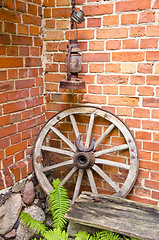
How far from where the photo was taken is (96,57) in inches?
85.4

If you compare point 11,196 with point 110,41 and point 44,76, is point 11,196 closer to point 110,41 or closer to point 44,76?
point 44,76

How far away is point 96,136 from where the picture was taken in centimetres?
229

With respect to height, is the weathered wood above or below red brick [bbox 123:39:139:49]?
below

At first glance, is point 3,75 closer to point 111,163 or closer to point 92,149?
point 92,149

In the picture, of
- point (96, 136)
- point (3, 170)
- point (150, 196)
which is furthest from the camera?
point (96, 136)

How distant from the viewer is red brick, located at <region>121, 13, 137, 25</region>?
1996 millimetres

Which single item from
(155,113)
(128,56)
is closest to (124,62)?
(128,56)

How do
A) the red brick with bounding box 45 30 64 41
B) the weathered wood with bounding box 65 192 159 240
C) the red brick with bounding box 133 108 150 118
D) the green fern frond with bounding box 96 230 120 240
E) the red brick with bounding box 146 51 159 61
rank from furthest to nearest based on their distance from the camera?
the red brick with bounding box 45 30 64 41 → the red brick with bounding box 133 108 150 118 → the red brick with bounding box 146 51 159 61 → the green fern frond with bounding box 96 230 120 240 → the weathered wood with bounding box 65 192 159 240

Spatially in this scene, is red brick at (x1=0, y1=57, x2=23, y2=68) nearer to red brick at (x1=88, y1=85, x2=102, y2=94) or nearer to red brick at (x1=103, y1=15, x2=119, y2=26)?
red brick at (x1=88, y1=85, x2=102, y2=94)

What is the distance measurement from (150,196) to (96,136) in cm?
69

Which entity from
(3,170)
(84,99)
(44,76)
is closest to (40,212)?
(3,170)

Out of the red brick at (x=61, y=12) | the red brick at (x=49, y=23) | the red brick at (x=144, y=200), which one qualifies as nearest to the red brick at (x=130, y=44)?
the red brick at (x=61, y=12)

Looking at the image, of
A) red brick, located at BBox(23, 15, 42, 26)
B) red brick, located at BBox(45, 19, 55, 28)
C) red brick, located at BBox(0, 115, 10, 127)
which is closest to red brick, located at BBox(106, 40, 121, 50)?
red brick, located at BBox(45, 19, 55, 28)

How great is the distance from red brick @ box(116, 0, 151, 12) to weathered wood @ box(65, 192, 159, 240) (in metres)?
1.50
